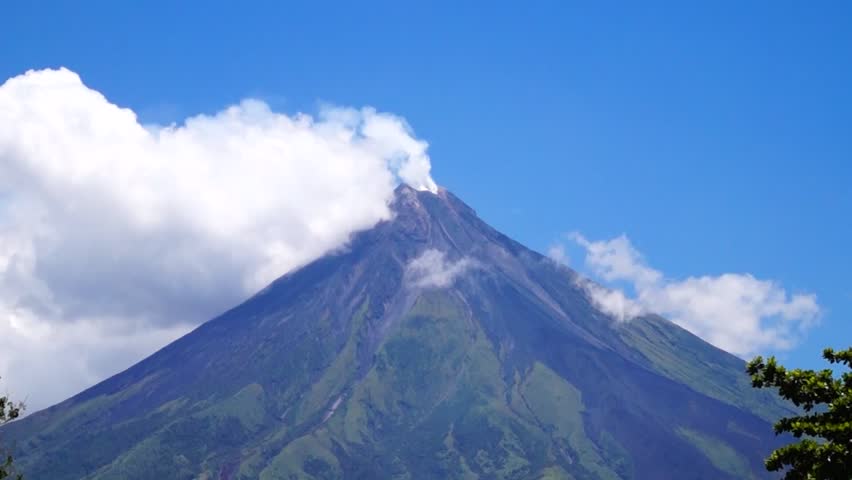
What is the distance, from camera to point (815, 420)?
29.3m

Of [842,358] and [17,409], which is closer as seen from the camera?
[842,358]

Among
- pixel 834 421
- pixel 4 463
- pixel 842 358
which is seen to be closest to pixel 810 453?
pixel 834 421

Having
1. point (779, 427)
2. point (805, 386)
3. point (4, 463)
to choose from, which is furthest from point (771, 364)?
point (4, 463)

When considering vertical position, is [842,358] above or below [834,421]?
above

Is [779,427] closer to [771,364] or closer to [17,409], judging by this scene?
[771,364]

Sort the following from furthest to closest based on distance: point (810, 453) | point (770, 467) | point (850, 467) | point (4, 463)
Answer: point (4, 463)
point (770, 467)
point (810, 453)
point (850, 467)

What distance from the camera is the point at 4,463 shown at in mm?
37094

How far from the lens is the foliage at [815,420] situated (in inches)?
1033

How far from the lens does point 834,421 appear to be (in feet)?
92.0

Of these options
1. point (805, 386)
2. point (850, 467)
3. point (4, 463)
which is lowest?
point (850, 467)

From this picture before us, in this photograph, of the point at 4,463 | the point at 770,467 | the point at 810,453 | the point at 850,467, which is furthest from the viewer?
the point at 4,463

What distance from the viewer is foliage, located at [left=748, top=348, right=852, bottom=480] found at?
26234mm

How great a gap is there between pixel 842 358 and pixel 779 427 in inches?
109

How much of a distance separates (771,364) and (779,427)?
2.94 meters
